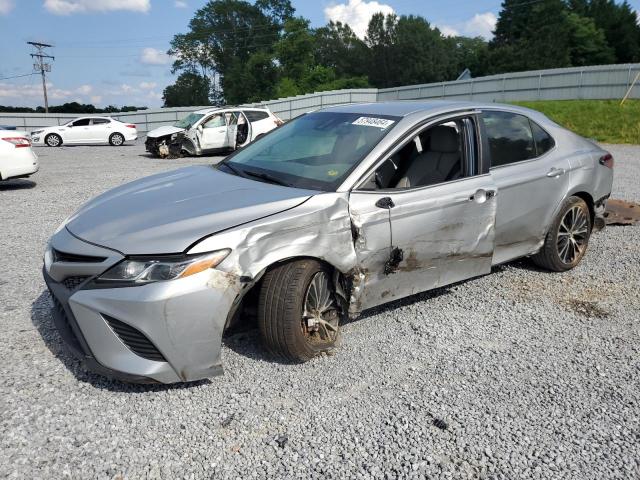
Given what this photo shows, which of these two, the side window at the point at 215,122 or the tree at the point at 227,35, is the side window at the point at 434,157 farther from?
the tree at the point at 227,35

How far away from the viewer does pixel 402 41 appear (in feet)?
293

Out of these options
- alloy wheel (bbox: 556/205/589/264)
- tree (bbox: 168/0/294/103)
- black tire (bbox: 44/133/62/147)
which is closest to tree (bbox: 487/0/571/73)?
tree (bbox: 168/0/294/103)

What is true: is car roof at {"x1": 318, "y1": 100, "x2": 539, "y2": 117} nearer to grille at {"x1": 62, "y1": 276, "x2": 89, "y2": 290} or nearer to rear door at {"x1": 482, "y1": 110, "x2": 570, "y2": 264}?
rear door at {"x1": 482, "y1": 110, "x2": 570, "y2": 264}

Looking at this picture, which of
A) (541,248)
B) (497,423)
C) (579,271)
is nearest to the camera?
(497,423)

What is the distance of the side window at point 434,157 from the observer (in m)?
3.95

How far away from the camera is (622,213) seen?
737 centimetres

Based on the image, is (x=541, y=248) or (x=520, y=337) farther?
(x=541, y=248)

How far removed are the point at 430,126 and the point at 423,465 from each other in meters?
2.44

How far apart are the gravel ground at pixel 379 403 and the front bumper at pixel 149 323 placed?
0.81 ft

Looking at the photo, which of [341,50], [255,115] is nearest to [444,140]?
[255,115]

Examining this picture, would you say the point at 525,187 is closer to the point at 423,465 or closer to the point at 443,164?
the point at 443,164

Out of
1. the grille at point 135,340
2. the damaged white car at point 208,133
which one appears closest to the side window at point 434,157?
the grille at point 135,340

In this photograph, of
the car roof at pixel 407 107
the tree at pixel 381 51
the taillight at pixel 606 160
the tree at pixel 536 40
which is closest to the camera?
the car roof at pixel 407 107

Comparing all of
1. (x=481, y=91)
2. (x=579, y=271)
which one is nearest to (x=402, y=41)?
(x=481, y=91)
